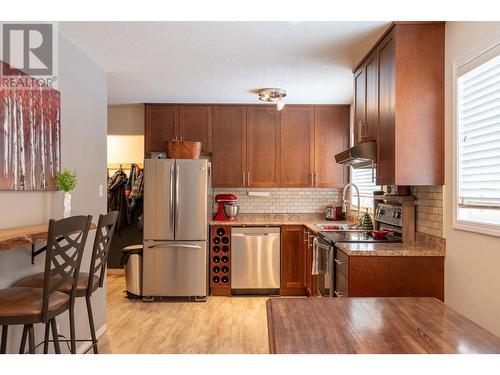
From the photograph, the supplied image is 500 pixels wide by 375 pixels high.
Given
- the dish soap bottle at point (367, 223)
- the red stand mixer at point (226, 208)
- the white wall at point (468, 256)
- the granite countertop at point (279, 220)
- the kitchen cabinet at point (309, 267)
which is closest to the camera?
the white wall at point (468, 256)

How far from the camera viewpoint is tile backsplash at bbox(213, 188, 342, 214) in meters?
5.25

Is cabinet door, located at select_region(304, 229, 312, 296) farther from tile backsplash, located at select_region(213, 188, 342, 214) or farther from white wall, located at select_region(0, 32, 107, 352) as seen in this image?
white wall, located at select_region(0, 32, 107, 352)

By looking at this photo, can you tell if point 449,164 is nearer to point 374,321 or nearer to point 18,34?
point 374,321

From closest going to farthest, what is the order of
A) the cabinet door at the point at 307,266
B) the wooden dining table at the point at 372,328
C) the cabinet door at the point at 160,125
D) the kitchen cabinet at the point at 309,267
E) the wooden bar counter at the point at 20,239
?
the wooden dining table at the point at 372,328
the wooden bar counter at the point at 20,239
the kitchen cabinet at the point at 309,267
the cabinet door at the point at 307,266
the cabinet door at the point at 160,125

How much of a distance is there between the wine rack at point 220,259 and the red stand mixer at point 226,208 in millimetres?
260

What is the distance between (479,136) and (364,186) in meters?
2.53

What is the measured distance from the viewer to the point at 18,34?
2250 mm

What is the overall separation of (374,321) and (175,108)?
165 inches

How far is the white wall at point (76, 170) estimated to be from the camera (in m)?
2.18

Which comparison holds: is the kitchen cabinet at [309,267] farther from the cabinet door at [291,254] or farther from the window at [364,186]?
the window at [364,186]

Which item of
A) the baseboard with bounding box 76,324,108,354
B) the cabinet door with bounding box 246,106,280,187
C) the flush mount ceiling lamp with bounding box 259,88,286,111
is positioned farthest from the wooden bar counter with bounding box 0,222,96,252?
the cabinet door with bounding box 246,106,280,187

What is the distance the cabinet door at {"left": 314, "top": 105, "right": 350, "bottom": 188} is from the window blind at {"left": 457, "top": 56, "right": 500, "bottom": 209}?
264 centimetres

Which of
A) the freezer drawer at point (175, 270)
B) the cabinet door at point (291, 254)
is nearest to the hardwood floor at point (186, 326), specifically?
the freezer drawer at point (175, 270)
